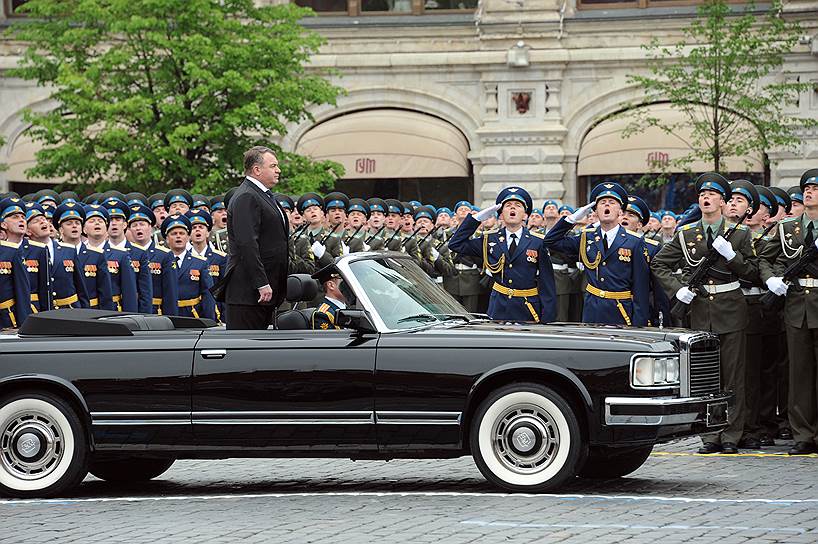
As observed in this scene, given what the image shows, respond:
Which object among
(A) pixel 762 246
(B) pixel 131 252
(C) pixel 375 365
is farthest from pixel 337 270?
(B) pixel 131 252

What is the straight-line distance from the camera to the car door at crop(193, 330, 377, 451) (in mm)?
10609

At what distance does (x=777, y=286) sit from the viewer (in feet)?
43.6

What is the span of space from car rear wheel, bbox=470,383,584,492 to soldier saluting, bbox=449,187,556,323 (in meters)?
4.86

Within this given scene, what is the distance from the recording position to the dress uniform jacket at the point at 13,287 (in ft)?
50.4

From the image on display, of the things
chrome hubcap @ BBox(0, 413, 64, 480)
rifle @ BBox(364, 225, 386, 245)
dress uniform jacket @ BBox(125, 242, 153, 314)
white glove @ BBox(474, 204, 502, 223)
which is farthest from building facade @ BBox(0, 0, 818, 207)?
chrome hubcap @ BBox(0, 413, 64, 480)

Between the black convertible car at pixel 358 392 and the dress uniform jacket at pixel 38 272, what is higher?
the dress uniform jacket at pixel 38 272

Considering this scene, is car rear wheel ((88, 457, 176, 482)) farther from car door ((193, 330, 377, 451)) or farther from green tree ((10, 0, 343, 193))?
green tree ((10, 0, 343, 193))

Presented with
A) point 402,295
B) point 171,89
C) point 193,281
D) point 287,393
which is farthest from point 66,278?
point 171,89

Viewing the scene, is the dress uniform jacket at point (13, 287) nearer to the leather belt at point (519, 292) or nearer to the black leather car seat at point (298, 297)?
the leather belt at point (519, 292)

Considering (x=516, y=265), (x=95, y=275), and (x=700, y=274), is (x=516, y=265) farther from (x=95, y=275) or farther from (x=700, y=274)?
(x=95, y=275)

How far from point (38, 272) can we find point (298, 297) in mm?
5650

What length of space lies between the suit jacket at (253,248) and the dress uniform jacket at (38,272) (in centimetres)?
375

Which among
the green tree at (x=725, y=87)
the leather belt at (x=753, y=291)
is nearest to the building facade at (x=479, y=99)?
the green tree at (x=725, y=87)

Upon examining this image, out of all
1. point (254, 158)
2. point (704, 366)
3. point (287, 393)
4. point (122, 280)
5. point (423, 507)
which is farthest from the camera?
point (122, 280)
